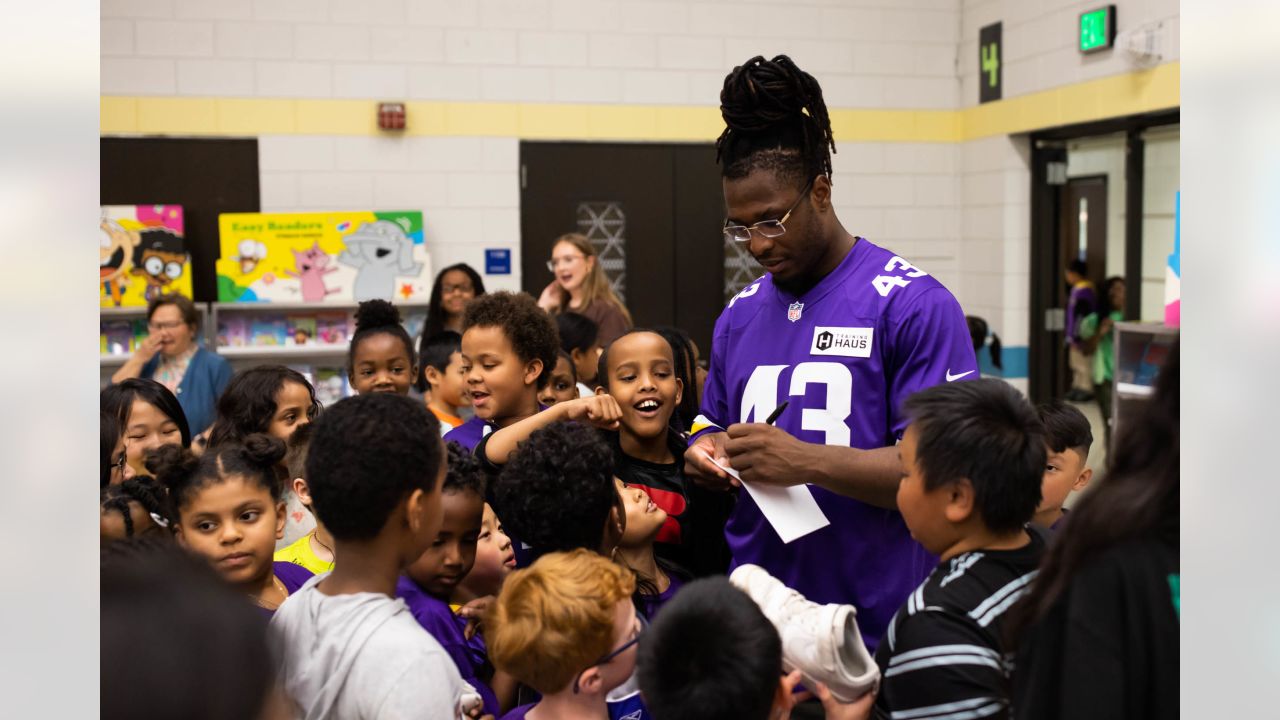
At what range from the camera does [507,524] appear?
184 centimetres

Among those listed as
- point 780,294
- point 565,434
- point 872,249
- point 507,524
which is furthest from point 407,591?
point 872,249

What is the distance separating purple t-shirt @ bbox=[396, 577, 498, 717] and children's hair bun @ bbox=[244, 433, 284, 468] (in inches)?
14.1

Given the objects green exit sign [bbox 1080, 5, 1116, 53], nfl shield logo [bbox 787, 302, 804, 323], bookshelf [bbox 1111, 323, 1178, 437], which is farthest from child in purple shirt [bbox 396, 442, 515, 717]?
green exit sign [bbox 1080, 5, 1116, 53]

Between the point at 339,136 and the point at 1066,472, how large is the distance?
512 centimetres

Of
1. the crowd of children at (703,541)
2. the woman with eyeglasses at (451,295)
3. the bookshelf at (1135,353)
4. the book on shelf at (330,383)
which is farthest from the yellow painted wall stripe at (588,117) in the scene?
the crowd of children at (703,541)

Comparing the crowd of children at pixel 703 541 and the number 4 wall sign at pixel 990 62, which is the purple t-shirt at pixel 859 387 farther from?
the number 4 wall sign at pixel 990 62

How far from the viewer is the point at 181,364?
482 cm

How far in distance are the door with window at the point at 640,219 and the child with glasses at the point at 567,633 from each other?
5314 mm

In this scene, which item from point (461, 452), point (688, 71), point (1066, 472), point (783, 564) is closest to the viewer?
point (783, 564)

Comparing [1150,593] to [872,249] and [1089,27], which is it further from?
[1089,27]

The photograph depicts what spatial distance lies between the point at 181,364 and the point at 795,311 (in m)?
3.63

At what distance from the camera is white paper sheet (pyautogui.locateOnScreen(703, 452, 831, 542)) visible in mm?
1813

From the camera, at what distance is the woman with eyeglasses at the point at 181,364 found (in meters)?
4.49

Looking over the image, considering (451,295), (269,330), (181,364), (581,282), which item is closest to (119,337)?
(269,330)
